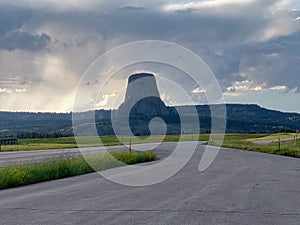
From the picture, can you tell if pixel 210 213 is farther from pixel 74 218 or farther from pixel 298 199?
pixel 298 199

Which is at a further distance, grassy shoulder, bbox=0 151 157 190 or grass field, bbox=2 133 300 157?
grass field, bbox=2 133 300 157

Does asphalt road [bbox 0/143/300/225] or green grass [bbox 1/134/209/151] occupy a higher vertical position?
asphalt road [bbox 0/143/300/225]

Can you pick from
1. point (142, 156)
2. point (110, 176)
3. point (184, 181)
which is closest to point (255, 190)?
point (184, 181)

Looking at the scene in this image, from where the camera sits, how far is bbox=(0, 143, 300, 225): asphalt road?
1177 cm

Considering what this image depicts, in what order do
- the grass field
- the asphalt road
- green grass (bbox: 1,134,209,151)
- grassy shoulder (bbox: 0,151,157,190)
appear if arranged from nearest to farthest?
the asphalt road
grassy shoulder (bbox: 0,151,157,190)
the grass field
green grass (bbox: 1,134,209,151)

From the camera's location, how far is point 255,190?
60.7ft

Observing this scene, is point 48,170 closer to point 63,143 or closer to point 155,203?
point 155,203

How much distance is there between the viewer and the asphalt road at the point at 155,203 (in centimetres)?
1177

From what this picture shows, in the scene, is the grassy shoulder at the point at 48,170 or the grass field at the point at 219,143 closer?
the grassy shoulder at the point at 48,170

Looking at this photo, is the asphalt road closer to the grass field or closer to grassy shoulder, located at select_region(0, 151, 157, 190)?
grassy shoulder, located at select_region(0, 151, 157, 190)

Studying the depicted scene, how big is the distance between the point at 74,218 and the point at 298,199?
709cm

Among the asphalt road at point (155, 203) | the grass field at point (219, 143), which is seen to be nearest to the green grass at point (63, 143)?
the grass field at point (219, 143)

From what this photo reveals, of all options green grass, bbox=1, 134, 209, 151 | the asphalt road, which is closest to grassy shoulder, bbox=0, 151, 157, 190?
the asphalt road

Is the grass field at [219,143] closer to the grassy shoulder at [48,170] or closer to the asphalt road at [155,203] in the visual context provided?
the grassy shoulder at [48,170]
